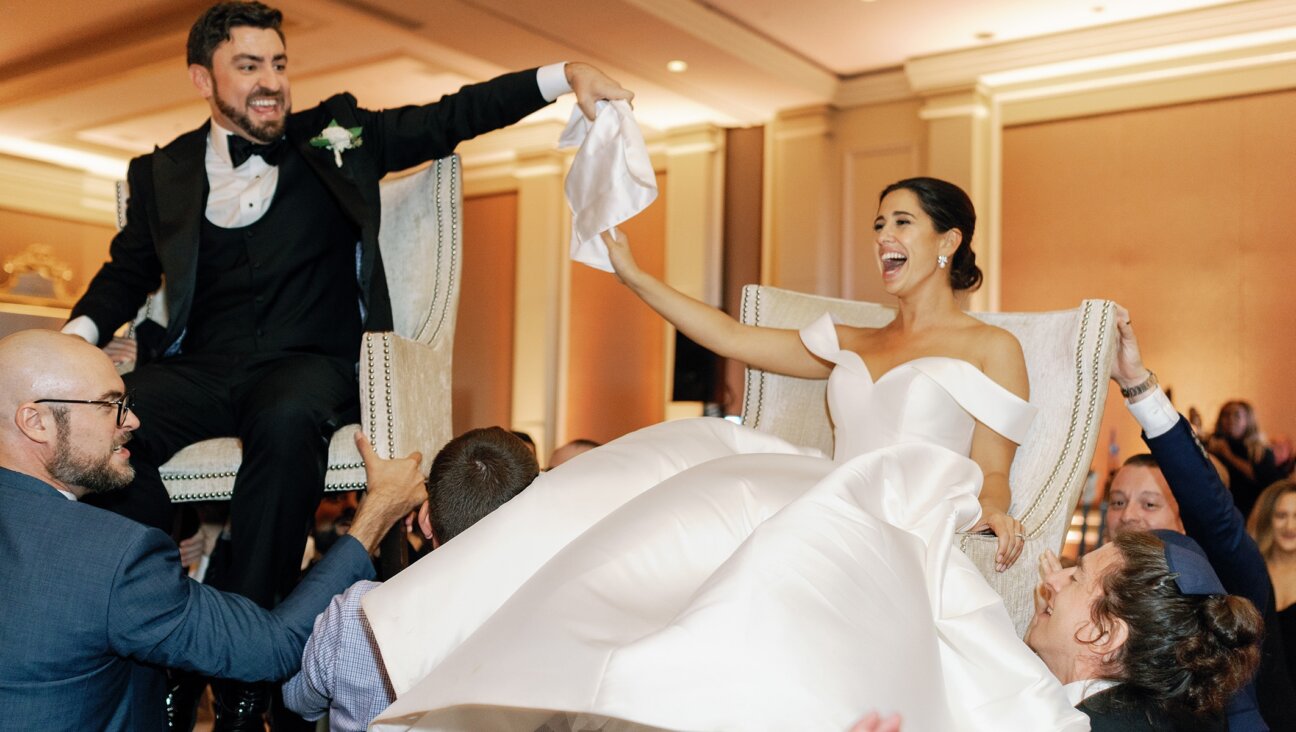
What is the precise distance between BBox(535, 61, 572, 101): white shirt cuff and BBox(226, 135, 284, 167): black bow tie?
27.8 inches

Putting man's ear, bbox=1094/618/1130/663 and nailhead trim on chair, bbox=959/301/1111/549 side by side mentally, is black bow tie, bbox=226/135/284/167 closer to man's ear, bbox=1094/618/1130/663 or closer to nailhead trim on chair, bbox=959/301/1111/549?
nailhead trim on chair, bbox=959/301/1111/549

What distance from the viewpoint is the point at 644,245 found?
36.6 feet

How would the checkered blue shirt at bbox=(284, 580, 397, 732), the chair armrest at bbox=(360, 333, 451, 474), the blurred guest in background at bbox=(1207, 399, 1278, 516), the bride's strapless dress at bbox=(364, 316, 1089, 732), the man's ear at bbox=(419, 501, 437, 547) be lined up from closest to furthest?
the bride's strapless dress at bbox=(364, 316, 1089, 732) < the checkered blue shirt at bbox=(284, 580, 397, 732) < the man's ear at bbox=(419, 501, 437, 547) < the chair armrest at bbox=(360, 333, 451, 474) < the blurred guest in background at bbox=(1207, 399, 1278, 516)

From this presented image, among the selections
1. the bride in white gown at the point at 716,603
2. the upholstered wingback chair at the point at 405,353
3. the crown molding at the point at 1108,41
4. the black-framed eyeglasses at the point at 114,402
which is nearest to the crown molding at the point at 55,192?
the crown molding at the point at 1108,41

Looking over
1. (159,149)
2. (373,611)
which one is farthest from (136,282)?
(373,611)

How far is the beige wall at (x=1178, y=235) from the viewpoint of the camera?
8367 mm

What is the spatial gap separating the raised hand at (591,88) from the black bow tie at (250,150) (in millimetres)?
791

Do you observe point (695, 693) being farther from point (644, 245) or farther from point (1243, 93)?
point (644, 245)

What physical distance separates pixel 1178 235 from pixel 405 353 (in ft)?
25.0

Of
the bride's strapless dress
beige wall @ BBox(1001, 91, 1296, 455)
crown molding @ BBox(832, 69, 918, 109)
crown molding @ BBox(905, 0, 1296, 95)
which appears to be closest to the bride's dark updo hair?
the bride's strapless dress

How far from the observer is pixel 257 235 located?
2.93 metres

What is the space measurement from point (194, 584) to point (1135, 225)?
336 inches

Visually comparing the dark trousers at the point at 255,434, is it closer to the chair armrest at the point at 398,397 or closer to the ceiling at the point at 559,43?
the chair armrest at the point at 398,397

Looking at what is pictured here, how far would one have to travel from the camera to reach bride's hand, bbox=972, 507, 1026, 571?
2305mm
